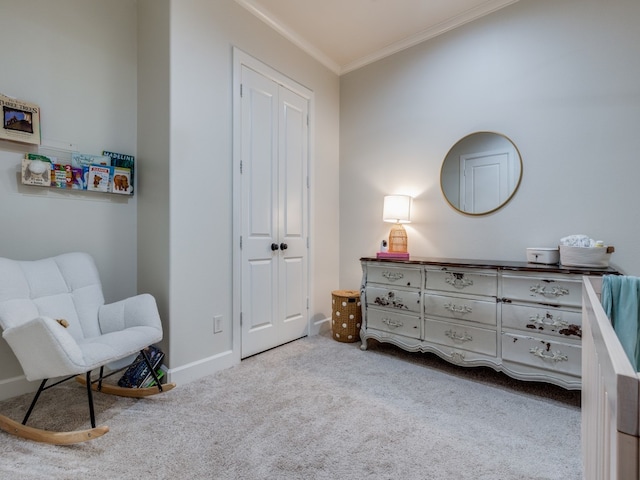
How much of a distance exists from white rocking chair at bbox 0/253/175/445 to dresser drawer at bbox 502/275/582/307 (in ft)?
7.09

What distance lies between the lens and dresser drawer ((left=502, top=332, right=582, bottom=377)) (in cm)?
176

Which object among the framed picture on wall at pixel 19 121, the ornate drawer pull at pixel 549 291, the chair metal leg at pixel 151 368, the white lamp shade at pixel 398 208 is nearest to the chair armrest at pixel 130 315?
the chair metal leg at pixel 151 368

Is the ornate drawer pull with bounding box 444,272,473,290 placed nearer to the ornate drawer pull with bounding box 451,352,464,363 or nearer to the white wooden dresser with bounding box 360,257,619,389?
the white wooden dresser with bounding box 360,257,619,389

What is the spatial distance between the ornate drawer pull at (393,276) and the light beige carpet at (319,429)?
690 millimetres

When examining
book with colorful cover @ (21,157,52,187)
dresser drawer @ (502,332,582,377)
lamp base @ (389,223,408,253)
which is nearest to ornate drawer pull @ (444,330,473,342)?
dresser drawer @ (502,332,582,377)

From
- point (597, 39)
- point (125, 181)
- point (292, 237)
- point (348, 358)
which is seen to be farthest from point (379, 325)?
point (597, 39)

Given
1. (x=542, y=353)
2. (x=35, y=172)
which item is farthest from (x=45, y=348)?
(x=542, y=353)

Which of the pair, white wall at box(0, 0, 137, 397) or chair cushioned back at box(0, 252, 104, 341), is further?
white wall at box(0, 0, 137, 397)

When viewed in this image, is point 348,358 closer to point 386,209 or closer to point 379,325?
point 379,325

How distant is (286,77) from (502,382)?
119 inches

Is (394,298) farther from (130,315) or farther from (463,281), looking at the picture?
(130,315)

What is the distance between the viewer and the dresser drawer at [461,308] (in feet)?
6.75

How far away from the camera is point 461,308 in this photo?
2162 millimetres

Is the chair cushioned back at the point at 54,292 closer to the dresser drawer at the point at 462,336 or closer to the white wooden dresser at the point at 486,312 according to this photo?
the white wooden dresser at the point at 486,312
